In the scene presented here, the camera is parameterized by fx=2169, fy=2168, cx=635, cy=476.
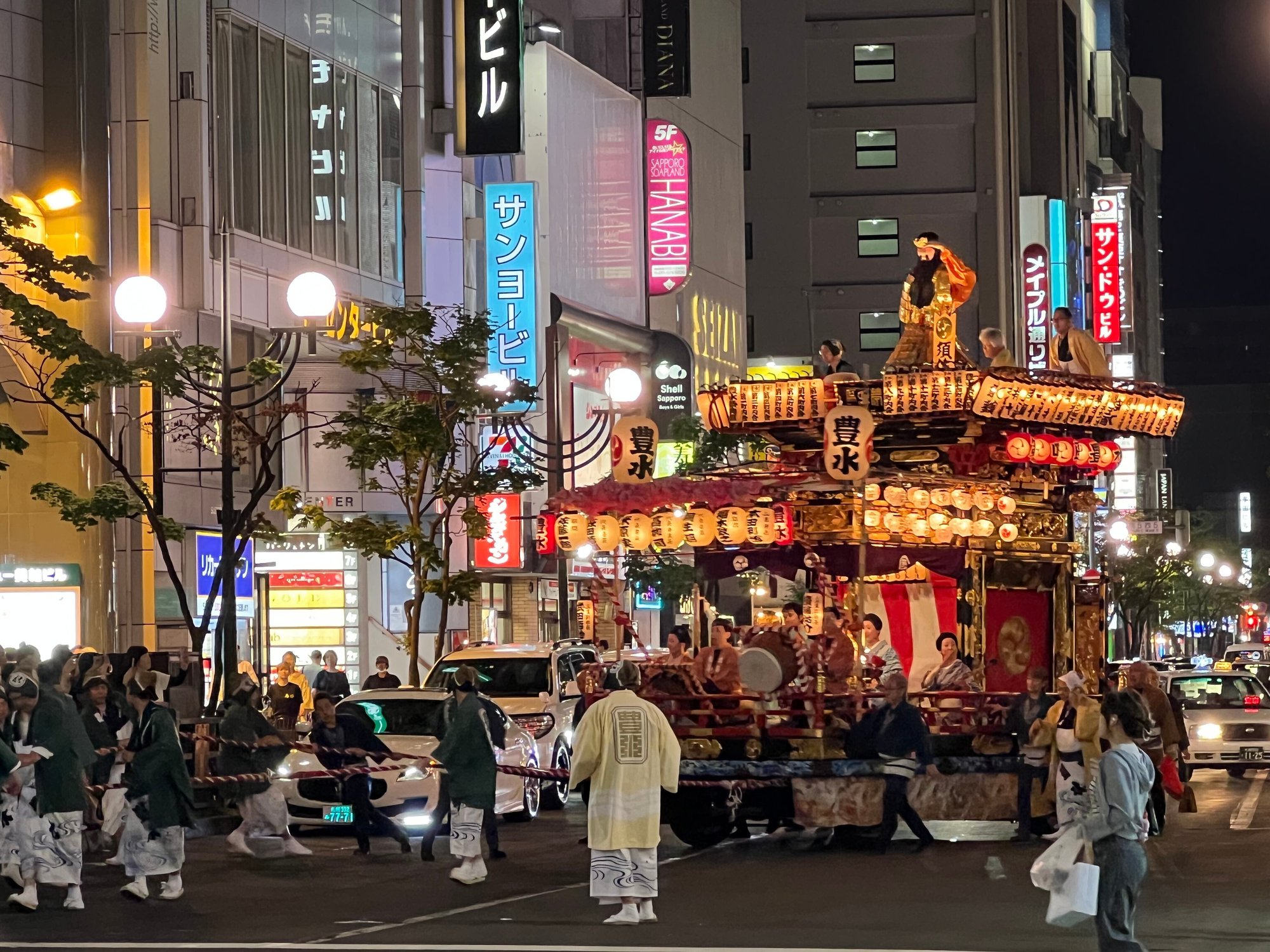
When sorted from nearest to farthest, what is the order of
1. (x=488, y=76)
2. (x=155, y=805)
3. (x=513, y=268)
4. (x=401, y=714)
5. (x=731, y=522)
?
(x=155, y=805)
(x=731, y=522)
(x=401, y=714)
(x=488, y=76)
(x=513, y=268)

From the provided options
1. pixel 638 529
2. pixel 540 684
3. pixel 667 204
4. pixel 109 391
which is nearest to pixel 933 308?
pixel 638 529

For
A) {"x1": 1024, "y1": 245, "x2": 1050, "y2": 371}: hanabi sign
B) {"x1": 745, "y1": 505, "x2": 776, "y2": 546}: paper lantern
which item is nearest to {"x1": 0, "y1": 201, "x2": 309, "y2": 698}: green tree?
{"x1": 745, "y1": 505, "x2": 776, "y2": 546}: paper lantern

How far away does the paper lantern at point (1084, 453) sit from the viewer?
79.2 feet

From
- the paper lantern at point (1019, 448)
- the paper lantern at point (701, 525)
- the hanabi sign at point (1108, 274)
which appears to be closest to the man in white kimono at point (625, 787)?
the paper lantern at point (701, 525)

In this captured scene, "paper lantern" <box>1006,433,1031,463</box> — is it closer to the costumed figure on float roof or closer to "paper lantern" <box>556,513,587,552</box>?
the costumed figure on float roof

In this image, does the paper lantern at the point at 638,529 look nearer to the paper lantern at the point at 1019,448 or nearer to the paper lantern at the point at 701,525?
the paper lantern at the point at 701,525

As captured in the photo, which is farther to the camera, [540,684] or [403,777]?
[540,684]

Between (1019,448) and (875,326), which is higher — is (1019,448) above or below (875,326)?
below

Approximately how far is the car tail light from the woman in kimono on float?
8857 millimetres

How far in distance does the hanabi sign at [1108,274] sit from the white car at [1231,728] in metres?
54.2

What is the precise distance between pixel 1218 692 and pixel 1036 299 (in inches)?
2013

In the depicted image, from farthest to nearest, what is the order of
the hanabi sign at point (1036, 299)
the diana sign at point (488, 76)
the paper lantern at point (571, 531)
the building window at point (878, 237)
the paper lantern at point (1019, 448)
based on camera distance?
1. the building window at point (878, 237)
2. the hanabi sign at point (1036, 299)
3. the diana sign at point (488, 76)
4. the paper lantern at point (1019, 448)
5. the paper lantern at point (571, 531)

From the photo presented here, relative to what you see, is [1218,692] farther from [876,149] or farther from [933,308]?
[876,149]

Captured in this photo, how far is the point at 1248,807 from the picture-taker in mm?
24062
